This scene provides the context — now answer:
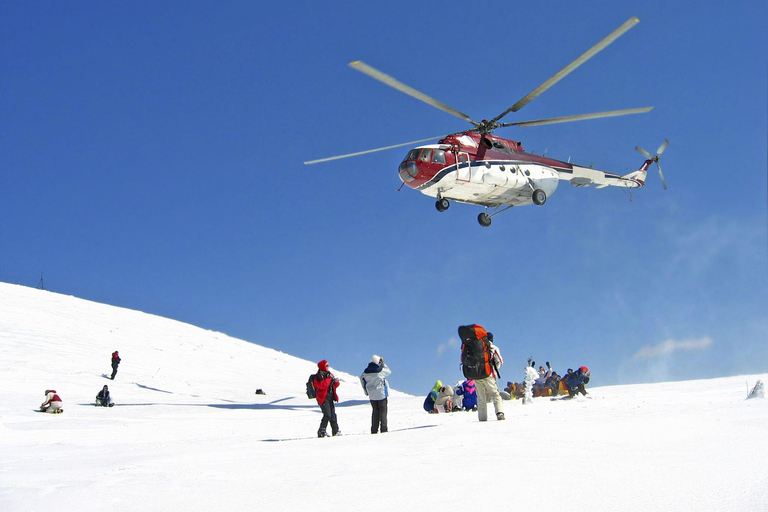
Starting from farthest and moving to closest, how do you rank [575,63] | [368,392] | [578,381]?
[575,63] < [578,381] < [368,392]

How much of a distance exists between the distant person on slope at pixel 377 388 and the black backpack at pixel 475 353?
1.61 m

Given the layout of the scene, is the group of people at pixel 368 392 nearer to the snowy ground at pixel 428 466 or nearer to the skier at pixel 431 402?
the snowy ground at pixel 428 466

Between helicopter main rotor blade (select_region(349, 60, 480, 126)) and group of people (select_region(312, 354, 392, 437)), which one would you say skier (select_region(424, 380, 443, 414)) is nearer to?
group of people (select_region(312, 354, 392, 437))

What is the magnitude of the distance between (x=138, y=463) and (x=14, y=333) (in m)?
22.4

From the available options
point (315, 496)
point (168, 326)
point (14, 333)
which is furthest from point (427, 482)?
point (168, 326)

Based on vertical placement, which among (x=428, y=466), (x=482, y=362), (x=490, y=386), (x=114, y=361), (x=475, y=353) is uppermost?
(x=114, y=361)

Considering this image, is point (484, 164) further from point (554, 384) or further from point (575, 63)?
point (554, 384)

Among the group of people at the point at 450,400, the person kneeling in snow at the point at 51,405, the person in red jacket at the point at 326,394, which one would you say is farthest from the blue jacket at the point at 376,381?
the person kneeling in snow at the point at 51,405

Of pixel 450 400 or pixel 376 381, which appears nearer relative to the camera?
pixel 376 381

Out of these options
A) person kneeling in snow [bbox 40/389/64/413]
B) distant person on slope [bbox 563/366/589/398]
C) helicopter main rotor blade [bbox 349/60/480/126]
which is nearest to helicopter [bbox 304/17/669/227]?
helicopter main rotor blade [bbox 349/60/480/126]

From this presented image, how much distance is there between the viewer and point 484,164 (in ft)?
70.8

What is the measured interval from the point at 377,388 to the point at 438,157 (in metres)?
12.1

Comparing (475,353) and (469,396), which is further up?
(475,353)

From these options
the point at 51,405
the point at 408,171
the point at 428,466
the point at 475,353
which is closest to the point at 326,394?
the point at 475,353
